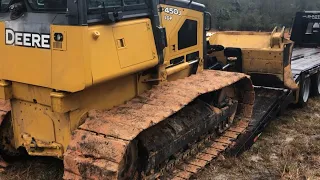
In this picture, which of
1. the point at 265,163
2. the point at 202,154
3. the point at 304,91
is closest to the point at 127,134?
the point at 202,154

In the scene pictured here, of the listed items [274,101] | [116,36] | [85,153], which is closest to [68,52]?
[116,36]

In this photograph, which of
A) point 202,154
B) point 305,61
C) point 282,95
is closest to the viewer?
point 202,154

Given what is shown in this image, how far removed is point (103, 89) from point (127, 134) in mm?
818

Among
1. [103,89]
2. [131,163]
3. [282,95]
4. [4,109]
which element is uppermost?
[103,89]

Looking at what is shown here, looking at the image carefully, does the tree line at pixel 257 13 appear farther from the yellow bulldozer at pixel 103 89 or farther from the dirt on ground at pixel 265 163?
the yellow bulldozer at pixel 103 89

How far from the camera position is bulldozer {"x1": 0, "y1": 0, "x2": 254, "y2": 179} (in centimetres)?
377

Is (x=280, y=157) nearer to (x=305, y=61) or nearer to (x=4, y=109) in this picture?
(x=4, y=109)

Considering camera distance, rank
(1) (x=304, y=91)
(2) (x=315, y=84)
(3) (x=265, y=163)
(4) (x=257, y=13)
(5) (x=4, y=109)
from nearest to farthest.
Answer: (5) (x=4, y=109) < (3) (x=265, y=163) < (1) (x=304, y=91) < (2) (x=315, y=84) < (4) (x=257, y=13)

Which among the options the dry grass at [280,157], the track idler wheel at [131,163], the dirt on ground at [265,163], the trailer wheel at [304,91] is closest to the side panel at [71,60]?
the track idler wheel at [131,163]

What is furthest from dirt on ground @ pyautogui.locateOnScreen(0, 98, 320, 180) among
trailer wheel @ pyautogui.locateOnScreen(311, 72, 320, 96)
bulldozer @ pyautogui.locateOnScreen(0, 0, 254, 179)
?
trailer wheel @ pyautogui.locateOnScreen(311, 72, 320, 96)

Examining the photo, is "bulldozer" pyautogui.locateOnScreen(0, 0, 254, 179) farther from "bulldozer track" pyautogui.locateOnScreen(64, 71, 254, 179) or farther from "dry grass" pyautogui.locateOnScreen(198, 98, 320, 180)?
"dry grass" pyautogui.locateOnScreen(198, 98, 320, 180)

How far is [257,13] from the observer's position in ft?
102

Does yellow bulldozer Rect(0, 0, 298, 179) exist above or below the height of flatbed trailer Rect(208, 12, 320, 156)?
above

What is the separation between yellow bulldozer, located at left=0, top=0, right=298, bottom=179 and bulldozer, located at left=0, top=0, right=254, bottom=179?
0.03 feet
